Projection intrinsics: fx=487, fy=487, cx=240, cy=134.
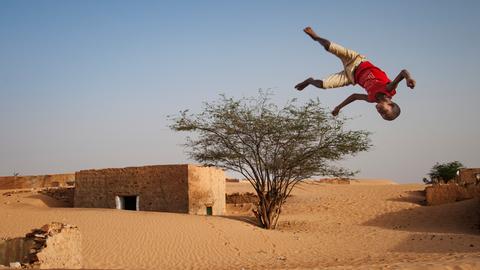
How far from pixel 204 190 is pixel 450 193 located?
12.6m

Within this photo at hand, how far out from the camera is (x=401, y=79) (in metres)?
4.79

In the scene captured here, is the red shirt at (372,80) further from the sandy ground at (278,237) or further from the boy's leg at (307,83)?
the sandy ground at (278,237)

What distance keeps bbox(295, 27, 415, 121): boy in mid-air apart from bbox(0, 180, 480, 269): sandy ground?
24.1ft

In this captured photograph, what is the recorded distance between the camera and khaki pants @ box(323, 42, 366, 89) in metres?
5.67

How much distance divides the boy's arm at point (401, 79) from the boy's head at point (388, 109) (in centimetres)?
17

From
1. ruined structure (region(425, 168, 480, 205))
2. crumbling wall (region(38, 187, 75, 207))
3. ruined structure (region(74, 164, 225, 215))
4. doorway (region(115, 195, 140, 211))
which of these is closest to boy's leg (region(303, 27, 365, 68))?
ruined structure (region(74, 164, 225, 215))

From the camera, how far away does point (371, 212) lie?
2514cm

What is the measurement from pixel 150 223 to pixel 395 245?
9155mm

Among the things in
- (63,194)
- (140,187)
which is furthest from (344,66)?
(63,194)

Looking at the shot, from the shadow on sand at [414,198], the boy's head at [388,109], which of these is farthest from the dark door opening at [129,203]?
the boy's head at [388,109]

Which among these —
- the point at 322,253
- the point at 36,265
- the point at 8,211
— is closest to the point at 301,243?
the point at 322,253

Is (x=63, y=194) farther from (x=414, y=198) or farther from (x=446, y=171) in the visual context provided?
(x=446, y=171)

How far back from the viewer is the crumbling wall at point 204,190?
73.6ft

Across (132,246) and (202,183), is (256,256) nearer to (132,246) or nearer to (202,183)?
(132,246)
